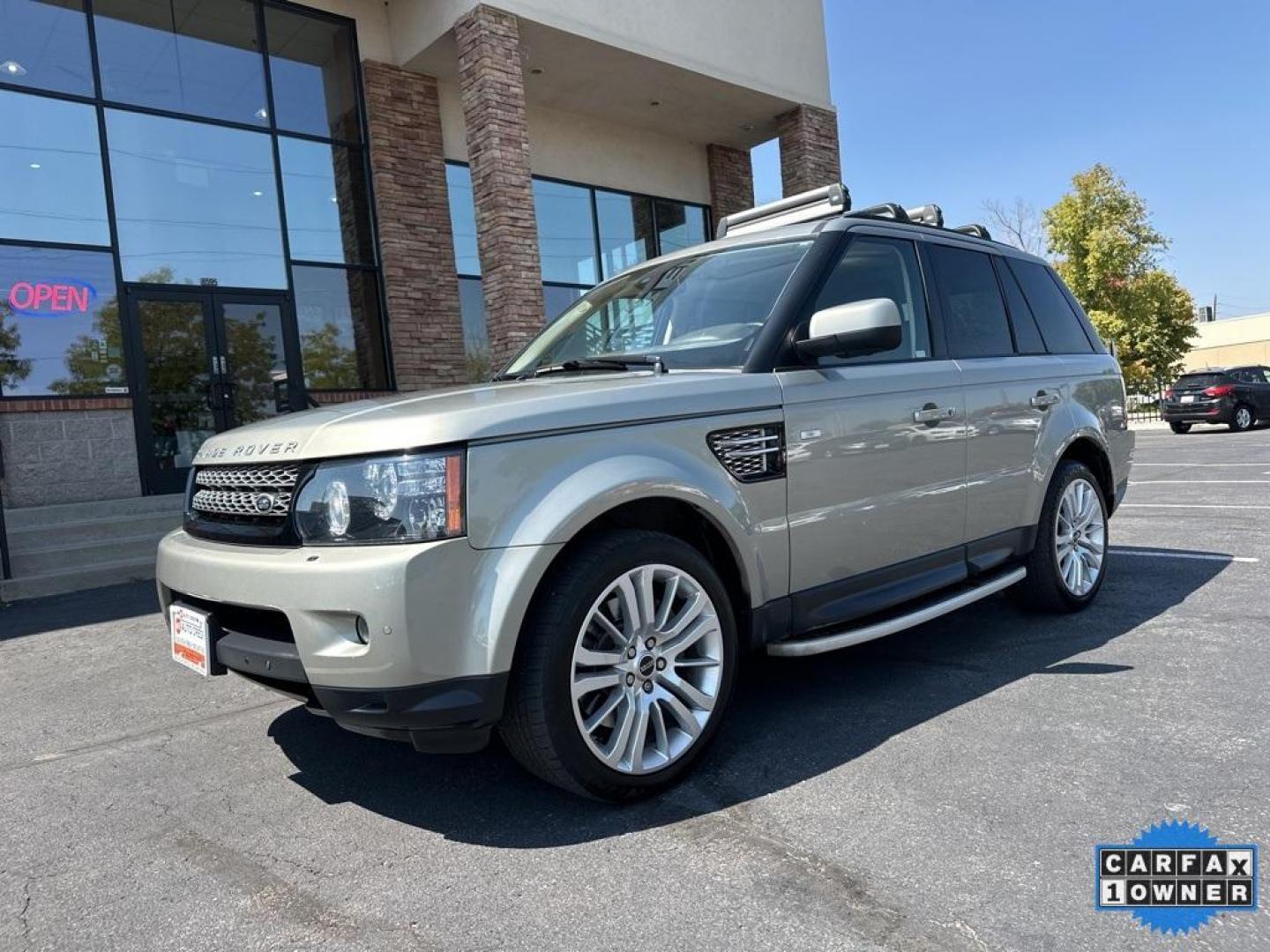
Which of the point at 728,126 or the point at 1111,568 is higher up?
the point at 728,126

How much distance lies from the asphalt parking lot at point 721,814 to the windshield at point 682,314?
4.72ft

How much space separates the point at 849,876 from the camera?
2172 millimetres

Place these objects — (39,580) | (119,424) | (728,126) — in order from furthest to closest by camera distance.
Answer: (728,126) → (119,424) → (39,580)

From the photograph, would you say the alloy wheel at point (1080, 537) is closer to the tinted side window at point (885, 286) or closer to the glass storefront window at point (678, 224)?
the tinted side window at point (885, 286)

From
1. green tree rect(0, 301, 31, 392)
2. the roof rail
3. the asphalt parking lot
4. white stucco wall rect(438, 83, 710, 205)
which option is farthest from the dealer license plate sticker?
white stucco wall rect(438, 83, 710, 205)

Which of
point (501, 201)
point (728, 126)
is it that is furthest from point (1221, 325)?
point (501, 201)

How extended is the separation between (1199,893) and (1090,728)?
972 mm

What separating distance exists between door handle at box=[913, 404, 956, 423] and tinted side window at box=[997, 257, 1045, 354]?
972 mm

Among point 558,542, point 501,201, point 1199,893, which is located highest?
point 501,201

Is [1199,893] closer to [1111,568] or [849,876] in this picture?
[849,876]

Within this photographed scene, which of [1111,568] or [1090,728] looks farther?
[1111,568]

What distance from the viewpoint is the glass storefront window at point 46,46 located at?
913cm

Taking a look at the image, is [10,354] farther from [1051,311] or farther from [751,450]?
[1051,311]

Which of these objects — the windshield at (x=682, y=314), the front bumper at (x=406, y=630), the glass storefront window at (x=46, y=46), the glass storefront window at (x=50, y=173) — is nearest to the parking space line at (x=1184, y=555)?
the windshield at (x=682, y=314)
